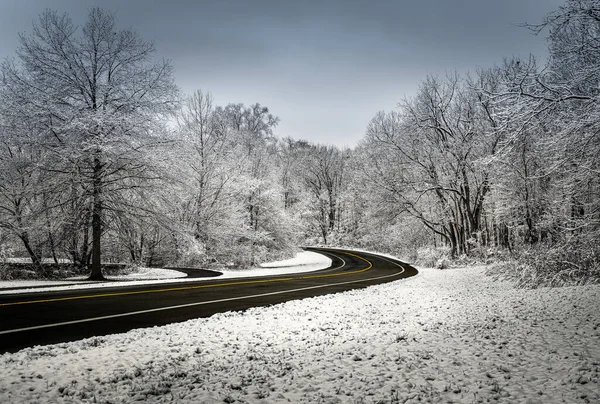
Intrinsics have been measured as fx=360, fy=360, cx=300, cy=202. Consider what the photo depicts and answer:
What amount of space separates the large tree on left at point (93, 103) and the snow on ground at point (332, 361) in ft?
35.6

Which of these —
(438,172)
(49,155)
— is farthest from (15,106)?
(438,172)

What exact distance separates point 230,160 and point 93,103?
42.6 feet

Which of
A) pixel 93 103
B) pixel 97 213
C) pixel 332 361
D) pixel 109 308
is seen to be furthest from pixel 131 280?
pixel 332 361

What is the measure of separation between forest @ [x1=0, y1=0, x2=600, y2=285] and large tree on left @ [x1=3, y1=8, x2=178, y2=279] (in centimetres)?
6

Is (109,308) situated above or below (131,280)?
above

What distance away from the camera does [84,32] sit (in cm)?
1586

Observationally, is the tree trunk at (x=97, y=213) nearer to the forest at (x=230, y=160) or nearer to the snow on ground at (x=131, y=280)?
the forest at (x=230, y=160)

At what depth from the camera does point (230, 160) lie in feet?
92.7

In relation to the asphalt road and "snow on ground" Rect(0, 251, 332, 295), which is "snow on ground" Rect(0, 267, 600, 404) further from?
"snow on ground" Rect(0, 251, 332, 295)

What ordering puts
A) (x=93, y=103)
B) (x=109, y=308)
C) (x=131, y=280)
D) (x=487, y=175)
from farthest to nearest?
(x=487, y=175)
(x=93, y=103)
(x=131, y=280)
(x=109, y=308)

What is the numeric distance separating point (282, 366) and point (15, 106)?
16.4 metres

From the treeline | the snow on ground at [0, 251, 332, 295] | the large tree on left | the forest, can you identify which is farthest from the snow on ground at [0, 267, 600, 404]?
the large tree on left

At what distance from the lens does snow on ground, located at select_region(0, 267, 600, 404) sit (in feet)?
12.9

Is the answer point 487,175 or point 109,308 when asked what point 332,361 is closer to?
point 109,308
